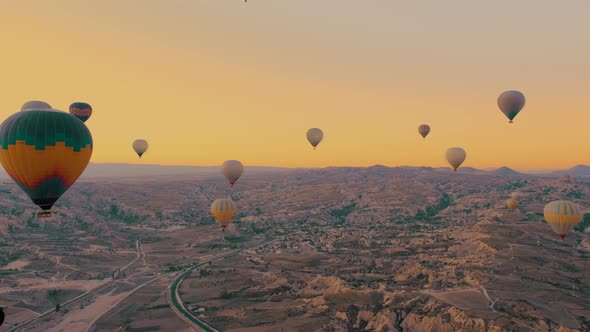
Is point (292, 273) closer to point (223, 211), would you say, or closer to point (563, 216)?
point (223, 211)

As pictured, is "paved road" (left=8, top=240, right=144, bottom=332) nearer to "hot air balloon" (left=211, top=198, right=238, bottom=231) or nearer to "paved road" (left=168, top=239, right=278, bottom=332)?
"paved road" (left=168, top=239, right=278, bottom=332)

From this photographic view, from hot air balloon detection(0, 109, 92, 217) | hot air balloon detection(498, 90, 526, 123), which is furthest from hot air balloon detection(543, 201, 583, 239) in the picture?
hot air balloon detection(0, 109, 92, 217)

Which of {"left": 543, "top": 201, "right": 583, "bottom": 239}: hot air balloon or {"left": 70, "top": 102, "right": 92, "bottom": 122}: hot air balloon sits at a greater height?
{"left": 70, "top": 102, "right": 92, "bottom": 122}: hot air balloon

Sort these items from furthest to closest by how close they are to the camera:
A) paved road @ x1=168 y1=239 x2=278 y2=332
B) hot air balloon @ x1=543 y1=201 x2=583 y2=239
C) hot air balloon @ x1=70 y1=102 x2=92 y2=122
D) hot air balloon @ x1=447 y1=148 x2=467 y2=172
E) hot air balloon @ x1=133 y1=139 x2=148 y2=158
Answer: hot air balloon @ x1=133 y1=139 x2=148 y2=158
hot air balloon @ x1=447 y1=148 x2=467 y2=172
hot air balloon @ x1=543 y1=201 x2=583 y2=239
hot air balloon @ x1=70 y1=102 x2=92 y2=122
paved road @ x1=168 y1=239 x2=278 y2=332

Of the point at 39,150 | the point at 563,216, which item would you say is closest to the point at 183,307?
the point at 39,150

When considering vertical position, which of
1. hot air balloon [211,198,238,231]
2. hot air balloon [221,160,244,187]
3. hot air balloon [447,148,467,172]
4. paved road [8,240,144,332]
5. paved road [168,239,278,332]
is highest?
hot air balloon [447,148,467,172]

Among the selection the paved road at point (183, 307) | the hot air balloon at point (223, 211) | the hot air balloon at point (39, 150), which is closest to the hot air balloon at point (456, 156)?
the hot air balloon at point (223, 211)

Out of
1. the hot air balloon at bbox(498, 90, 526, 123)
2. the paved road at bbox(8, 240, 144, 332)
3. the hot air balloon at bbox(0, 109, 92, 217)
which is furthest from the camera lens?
the hot air balloon at bbox(498, 90, 526, 123)

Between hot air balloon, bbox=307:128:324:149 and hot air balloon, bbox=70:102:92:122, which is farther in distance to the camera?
hot air balloon, bbox=307:128:324:149
